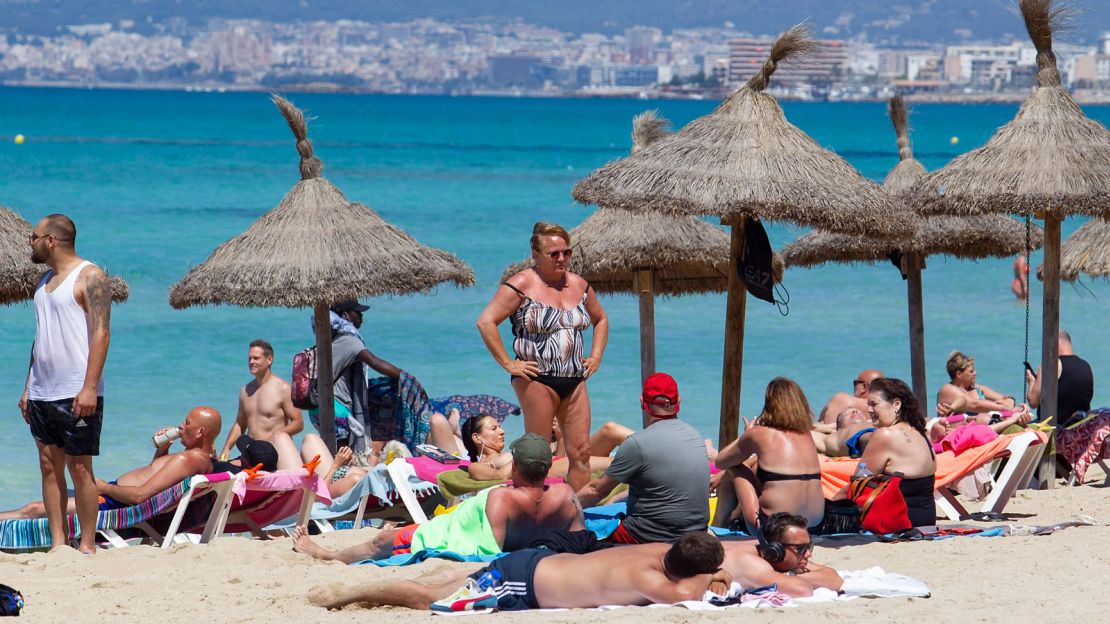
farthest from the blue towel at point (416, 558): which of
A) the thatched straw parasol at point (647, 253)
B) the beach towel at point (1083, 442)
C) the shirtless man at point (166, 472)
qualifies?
the beach towel at point (1083, 442)

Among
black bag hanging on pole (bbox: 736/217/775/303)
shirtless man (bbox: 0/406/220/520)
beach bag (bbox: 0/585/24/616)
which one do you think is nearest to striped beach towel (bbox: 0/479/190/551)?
shirtless man (bbox: 0/406/220/520)

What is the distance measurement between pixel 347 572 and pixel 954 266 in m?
19.1

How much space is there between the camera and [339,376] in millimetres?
8297

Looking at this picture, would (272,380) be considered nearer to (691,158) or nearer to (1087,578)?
(691,158)

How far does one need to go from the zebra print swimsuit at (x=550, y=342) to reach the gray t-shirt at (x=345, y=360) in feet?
7.30

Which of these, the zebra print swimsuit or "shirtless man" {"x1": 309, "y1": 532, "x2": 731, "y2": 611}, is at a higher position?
the zebra print swimsuit

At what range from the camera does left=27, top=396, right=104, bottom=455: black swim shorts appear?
590 cm

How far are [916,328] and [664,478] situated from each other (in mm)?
4322

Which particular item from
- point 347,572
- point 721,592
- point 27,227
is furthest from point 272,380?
point 721,592

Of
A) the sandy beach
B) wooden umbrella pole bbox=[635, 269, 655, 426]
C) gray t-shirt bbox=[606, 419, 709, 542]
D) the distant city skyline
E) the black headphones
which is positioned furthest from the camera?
the distant city skyline

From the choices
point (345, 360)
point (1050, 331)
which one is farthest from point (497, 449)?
point (1050, 331)

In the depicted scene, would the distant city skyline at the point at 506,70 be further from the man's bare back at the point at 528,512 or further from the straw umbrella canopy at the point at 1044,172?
the man's bare back at the point at 528,512

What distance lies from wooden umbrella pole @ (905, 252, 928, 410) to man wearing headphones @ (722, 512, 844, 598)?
4.24m

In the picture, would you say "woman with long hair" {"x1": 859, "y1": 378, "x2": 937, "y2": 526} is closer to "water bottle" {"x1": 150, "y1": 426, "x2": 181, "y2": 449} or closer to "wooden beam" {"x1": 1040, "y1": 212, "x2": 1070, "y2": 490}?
"wooden beam" {"x1": 1040, "y1": 212, "x2": 1070, "y2": 490}
